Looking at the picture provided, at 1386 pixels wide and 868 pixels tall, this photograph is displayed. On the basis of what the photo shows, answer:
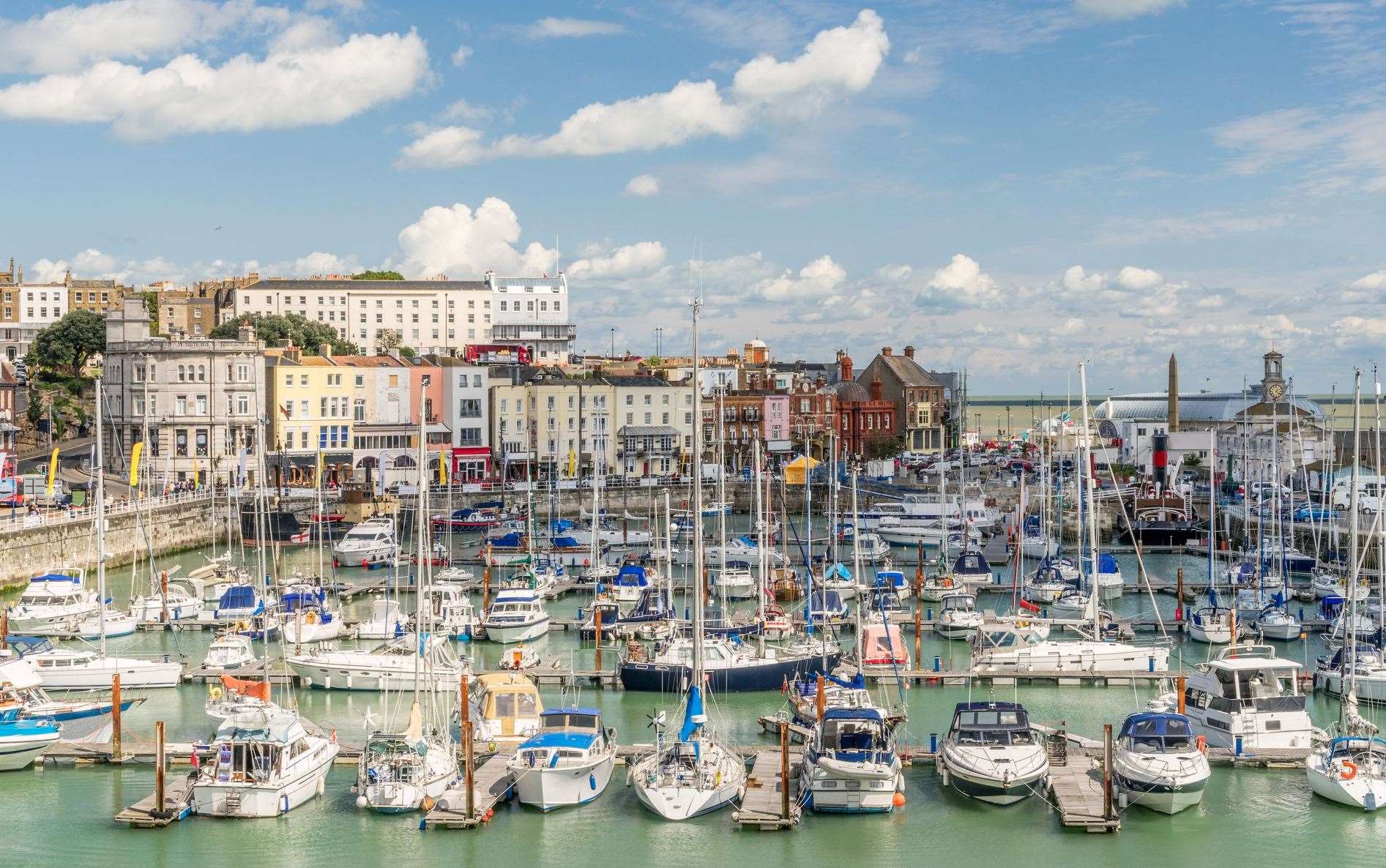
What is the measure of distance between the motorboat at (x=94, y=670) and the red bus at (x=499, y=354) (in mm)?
66554

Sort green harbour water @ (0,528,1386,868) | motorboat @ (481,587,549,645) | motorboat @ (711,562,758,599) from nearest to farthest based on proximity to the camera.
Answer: green harbour water @ (0,528,1386,868), motorboat @ (481,587,549,645), motorboat @ (711,562,758,599)

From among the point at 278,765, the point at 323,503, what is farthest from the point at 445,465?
the point at 278,765

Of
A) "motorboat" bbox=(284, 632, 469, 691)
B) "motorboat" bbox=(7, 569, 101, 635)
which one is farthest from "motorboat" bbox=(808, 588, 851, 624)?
"motorboat" bbox=(7, 569, 101, 635)

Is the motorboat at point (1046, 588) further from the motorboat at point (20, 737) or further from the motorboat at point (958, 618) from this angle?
the motorboat at point (20, 737)

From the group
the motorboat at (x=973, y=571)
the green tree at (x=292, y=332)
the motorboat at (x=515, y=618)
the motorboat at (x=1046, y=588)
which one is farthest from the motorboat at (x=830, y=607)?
the green tree at (x=292, y=332)

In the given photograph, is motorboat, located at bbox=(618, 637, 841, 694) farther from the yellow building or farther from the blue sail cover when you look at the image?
the yellow building

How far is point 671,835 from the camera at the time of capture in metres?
27.1

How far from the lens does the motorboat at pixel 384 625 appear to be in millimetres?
46125

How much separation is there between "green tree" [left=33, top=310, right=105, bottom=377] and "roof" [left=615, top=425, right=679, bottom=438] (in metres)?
43.3

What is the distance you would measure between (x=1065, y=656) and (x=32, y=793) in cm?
2487

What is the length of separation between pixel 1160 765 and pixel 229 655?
2493cm

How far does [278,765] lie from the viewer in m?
28.1

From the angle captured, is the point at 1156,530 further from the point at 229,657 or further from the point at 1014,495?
the point at 229,657

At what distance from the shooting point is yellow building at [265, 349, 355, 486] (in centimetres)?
9475
